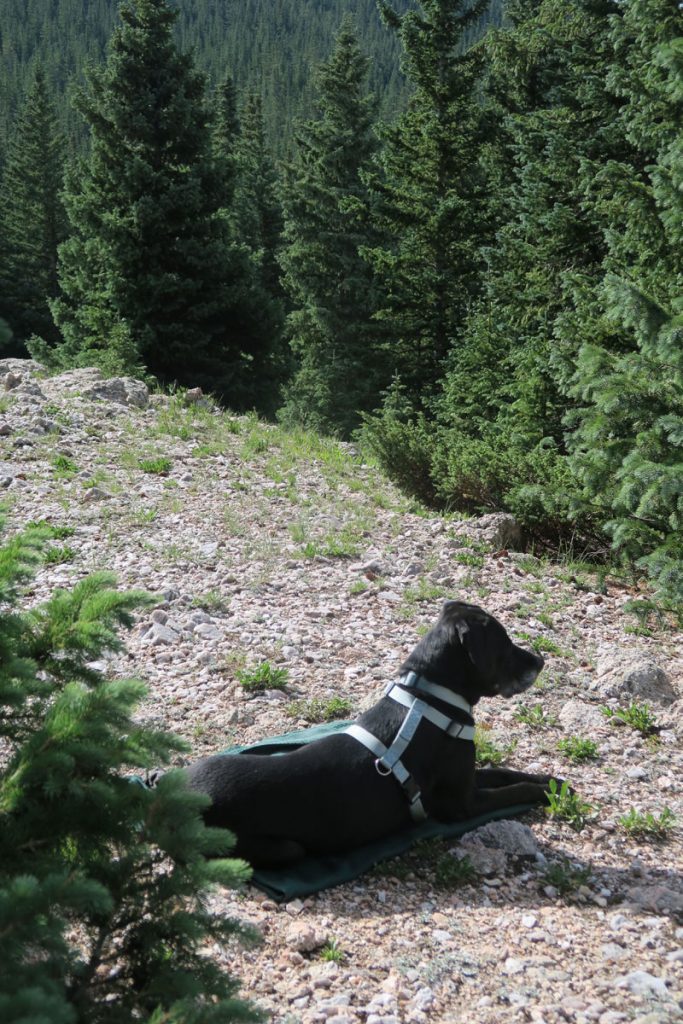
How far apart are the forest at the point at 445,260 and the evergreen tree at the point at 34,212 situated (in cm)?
210

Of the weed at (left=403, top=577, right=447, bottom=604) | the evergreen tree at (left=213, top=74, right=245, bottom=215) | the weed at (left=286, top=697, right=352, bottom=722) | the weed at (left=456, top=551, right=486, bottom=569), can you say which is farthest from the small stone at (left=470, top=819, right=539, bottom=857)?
the evergreen tree at (left=213, top=74, right=245, bottom=215)

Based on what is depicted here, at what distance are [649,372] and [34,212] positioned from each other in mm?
42232

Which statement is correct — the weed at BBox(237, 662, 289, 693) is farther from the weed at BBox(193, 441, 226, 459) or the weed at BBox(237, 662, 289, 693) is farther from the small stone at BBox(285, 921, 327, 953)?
the weed at BBox(193, 441, 226, 459)

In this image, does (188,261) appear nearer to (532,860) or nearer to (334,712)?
(334,712)

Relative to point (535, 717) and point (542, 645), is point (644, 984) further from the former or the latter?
point (542, 645)

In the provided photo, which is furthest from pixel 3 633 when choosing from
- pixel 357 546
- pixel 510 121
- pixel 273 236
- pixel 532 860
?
pixel 273 236

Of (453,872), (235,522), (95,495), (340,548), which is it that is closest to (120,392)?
(95,495)

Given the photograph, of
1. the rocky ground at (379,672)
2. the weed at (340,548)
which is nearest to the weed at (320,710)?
the rocky ground at (379,672)

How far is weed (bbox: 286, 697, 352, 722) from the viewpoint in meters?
5.12

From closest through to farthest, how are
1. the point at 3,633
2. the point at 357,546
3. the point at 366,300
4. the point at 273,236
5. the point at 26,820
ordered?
1. the point at 26,820
2. the point at 3,633
3. the point at 357,546
4. the point at 366,300
5. the point at 273,236

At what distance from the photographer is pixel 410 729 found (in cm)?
395

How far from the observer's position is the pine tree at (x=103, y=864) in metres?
1.90

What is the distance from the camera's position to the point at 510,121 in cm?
1577

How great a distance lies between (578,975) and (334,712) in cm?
228
